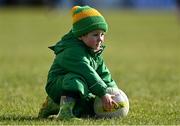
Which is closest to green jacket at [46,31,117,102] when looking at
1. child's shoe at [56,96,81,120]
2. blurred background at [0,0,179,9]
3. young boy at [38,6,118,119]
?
young boy at [38,6,118,119]

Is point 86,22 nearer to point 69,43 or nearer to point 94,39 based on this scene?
point 94,39

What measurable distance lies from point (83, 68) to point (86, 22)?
477 millimetres

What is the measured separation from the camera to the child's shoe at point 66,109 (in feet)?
22.7

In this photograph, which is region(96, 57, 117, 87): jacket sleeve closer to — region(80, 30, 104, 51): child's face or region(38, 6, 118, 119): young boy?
region(38, 6, 118, 119): young boy

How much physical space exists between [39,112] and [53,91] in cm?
29

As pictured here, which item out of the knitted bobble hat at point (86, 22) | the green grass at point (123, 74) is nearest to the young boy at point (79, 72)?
the knitted bobble hat at point (86, 22)

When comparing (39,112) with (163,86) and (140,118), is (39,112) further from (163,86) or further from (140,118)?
(163,86)

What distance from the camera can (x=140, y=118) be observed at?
713 centimetres

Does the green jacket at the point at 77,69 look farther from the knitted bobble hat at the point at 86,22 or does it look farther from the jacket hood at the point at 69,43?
the knitted bobble hat at the point at 86,22

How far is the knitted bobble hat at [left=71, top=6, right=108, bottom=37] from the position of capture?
707cm

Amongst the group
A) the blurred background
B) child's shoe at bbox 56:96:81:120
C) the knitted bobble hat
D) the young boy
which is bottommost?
child's shoe at bbox 56:96:81:120

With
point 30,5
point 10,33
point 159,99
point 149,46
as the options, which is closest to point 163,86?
point 159,99

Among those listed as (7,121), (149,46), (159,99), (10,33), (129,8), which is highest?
(129,8)

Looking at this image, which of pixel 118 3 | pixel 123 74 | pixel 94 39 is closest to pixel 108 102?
pixel 94 39
